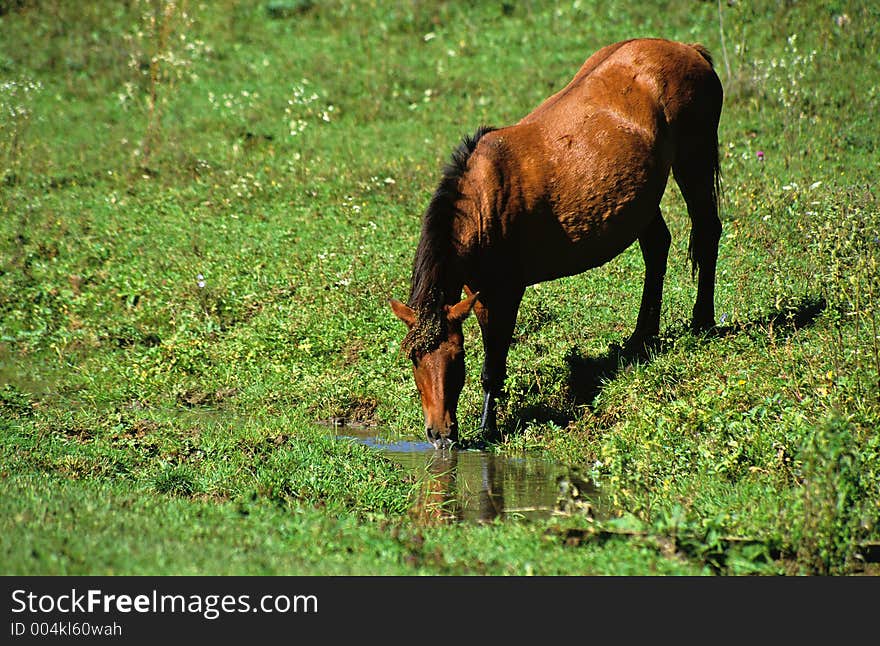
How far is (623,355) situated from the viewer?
8477 millimetres

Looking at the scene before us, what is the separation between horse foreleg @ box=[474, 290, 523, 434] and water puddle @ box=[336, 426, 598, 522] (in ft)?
1.46

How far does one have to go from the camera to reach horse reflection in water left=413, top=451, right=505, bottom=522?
6.11 meters

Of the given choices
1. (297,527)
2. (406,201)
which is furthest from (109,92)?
(297,527)

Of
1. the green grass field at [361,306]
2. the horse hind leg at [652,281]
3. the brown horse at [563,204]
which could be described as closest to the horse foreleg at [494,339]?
the brown horse at [563,204]

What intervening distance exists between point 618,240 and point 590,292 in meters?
1.70

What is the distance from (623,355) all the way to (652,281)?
0.84 m

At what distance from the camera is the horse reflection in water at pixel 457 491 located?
6105 mm

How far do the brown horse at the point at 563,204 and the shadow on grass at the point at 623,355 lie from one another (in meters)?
0.23

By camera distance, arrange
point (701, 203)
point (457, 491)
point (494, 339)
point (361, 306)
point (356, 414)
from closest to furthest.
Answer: point (457, 491)
point (494, 339)
point (356, 414)
point (701, 203)
point (361, 306)

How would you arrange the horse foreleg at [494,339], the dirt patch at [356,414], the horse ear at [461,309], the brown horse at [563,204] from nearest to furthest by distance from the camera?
the horse ear at [461,309], the brown horse at [563,204], the horse foreleg at [494,339], the dirt patch at [356,414]

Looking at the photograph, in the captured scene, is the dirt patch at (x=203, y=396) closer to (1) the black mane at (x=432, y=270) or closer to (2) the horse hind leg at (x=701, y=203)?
(1) the black mane at (x=432, y=270)

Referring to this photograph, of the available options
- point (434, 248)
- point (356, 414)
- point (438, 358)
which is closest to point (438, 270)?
point (434, 248)

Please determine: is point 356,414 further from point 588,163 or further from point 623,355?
point 588,163

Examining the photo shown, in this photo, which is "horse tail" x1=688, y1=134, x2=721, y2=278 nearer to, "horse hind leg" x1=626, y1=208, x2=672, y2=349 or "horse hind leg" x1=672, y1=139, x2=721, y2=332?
"horse hind leg" x1=672, y1=139, x2=721, y2=332
